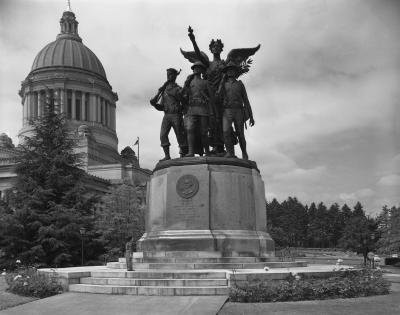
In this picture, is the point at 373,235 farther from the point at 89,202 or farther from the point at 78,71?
the point at 78,71

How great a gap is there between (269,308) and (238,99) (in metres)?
8.83

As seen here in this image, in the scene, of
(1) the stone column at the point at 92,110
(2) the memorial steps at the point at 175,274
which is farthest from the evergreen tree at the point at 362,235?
(1) the stone column at the point at 92,110

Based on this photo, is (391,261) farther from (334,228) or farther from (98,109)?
(334,228)

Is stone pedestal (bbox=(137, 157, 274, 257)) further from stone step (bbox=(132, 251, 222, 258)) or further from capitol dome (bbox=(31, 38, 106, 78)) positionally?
capitol dome (bbox=(31, 38, 106, 78))

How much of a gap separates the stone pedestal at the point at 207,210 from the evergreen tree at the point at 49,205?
16.0 m

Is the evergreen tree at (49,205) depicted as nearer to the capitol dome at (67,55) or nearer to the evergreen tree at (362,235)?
the evergreen tree at (362,235)

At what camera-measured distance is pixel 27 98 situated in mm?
100812

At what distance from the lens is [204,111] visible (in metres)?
18.3

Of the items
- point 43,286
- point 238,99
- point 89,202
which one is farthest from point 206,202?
point 89,202

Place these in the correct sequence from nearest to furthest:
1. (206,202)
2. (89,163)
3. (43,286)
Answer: (43,286) → (206,202) → (89,163)

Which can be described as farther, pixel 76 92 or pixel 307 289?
pixel 76 92

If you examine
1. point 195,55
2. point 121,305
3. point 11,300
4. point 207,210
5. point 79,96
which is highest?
point 79,96

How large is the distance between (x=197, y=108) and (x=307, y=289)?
Answer: 7.68 m

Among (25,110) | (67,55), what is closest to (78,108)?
(25,110)
